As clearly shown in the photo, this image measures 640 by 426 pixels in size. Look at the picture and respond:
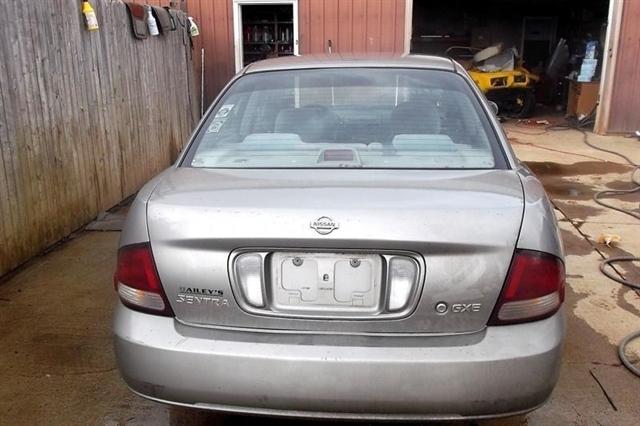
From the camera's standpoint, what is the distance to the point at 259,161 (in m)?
2.38

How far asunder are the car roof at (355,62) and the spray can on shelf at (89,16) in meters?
2.89

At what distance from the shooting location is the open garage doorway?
1263 cm

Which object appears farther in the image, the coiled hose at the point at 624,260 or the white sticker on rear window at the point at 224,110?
the coiled hose at the point at 624,260

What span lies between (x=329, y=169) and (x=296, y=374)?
31.2 inches

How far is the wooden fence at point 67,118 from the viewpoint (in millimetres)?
4152

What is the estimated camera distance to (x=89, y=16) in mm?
5172

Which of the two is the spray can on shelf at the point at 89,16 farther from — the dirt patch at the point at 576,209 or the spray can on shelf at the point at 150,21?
the dirt patch at the point at 576,209

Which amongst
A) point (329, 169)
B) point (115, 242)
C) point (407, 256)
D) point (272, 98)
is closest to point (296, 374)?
point (407, 256)

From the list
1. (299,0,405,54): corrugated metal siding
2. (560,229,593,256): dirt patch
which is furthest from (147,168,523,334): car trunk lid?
(299,0,405,54): corrugated metal siding

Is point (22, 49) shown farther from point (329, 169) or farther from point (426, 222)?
point (426, 222)

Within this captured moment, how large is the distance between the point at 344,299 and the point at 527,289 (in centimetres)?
58

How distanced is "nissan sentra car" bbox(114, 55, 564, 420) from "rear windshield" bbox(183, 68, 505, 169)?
38cm

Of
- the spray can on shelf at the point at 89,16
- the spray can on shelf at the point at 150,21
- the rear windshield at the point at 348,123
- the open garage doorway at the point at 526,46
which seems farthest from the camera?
the open garage doorway at the point at 526,46

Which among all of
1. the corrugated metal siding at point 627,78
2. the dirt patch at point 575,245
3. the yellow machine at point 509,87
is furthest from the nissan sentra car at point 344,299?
the yellow machine at point 509,87
